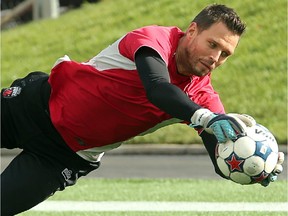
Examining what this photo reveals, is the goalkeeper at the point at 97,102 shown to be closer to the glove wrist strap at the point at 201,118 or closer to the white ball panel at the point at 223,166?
the white ball panel at the point at 223,166

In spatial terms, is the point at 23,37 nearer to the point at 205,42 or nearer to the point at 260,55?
the point at 260,55

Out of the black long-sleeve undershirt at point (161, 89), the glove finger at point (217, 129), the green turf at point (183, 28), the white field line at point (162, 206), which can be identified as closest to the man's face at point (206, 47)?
the black long-sleeve undershirt at point (161, 89)

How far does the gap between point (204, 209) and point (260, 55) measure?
10.6 metres

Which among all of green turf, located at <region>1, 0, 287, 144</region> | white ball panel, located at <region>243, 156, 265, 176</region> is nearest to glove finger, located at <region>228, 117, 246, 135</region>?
white ball panel, located at <region>243, 156, 265, 176</region>

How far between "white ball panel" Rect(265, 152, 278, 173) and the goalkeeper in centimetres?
47

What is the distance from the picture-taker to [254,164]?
521cm

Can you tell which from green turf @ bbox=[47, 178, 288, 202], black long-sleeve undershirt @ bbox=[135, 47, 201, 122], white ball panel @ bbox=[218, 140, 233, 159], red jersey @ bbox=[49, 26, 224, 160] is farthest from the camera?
green turf @ bbox=[47, 178, 288, 202]

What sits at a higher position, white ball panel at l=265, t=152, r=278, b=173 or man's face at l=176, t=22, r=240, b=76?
man's face at l=176, t=22, r=240, b=76

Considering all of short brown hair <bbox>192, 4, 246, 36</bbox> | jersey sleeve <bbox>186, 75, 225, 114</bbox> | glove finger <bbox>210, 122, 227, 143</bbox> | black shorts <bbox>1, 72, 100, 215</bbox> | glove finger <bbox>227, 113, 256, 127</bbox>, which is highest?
short brown hair <bbox>192, 4, 246, 36</bbox>

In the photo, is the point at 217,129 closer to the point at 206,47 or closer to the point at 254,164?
the point at 254,164

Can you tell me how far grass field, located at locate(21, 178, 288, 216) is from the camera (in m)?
8.57

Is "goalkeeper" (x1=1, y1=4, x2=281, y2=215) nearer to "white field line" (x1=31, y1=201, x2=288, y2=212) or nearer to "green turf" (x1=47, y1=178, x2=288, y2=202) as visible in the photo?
"white field line" (x1=31, y1=201, x2=288, y2=212)

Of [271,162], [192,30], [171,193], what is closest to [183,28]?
[171,193]

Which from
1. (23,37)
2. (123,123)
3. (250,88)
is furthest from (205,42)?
(23,37)
